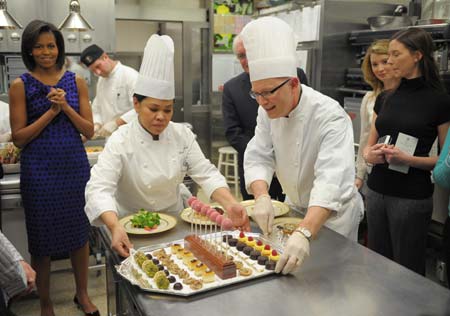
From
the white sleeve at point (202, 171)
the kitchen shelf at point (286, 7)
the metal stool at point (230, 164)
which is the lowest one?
the metal stool at point (230, 164)

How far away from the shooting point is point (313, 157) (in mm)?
1945

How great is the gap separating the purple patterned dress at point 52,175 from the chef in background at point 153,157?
72 cm

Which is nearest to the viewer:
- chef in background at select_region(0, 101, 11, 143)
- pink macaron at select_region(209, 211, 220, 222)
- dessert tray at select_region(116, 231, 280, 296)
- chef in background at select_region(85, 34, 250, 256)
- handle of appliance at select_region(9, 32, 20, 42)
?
dessert tray at select_region(116, 231, 280, 296)

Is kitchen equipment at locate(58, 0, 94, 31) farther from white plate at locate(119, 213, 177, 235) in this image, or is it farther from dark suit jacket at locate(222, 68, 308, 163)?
white plate at locate(119, 213, 177, 235)

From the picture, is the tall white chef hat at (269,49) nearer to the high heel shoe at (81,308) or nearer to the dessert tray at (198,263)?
the dessert tray at (198,263)

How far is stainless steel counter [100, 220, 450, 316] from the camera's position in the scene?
A: 4.04ft

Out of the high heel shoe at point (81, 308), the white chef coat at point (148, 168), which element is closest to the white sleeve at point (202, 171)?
the white chef coat at point (148, 168)

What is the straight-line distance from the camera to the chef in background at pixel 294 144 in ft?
5.59

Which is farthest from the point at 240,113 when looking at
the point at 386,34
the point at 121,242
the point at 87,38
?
the point at 87,38

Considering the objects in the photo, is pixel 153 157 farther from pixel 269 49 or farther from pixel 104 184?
pixel 269 49

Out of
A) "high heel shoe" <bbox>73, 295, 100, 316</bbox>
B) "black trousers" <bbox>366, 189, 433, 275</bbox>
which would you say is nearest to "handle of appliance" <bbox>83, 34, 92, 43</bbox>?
"high heel shoe" <bbox>73, 295, 100, 316</bbox>

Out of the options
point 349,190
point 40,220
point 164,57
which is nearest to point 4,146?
point 40,220

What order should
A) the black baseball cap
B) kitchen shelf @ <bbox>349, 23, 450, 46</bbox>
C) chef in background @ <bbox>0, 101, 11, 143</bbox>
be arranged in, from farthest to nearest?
the black baseball cap, chef in background @ <bbox>0, 101, 11, 143</bbox>, kitchen shelf @ <bbox>349, 23, 450, 46</bbox>

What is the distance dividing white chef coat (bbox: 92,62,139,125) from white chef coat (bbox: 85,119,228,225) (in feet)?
7.07
